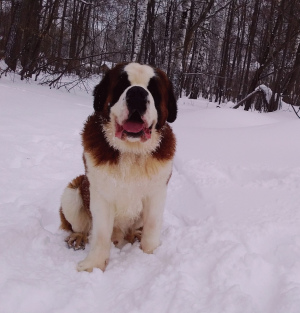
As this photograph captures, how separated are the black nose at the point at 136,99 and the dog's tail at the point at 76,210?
2.64 feet

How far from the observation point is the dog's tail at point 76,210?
2369 mm

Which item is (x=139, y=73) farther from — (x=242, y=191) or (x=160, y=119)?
(x=242, y=191)

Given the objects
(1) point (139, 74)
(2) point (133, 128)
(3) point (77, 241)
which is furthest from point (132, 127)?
(3) point (77, 241)

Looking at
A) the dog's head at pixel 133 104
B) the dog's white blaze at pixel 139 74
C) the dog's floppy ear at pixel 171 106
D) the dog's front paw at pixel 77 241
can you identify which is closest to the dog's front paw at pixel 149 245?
the dog's front paw at pixel 77 241

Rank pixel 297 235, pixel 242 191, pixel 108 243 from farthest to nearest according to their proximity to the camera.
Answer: pixel 242 191
pixel 297 235
pixel 108 243

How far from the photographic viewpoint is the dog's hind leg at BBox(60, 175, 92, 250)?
2332 mm

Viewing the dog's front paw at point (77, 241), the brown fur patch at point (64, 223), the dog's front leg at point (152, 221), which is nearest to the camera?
the dog's front leg at point (152, 221)

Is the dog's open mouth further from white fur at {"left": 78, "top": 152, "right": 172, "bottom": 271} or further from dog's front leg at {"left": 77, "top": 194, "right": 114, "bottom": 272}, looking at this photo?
dog's front leg at {"left": 77, "top": 194, "right": 114, "bottom": 272}

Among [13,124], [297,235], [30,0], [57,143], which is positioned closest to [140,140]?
[297,235]

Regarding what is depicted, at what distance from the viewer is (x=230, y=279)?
5.92 ft

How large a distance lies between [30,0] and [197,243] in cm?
1047

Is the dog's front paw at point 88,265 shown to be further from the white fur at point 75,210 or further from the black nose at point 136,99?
the black nose at point 136,99

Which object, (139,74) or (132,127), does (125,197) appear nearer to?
(132,127)

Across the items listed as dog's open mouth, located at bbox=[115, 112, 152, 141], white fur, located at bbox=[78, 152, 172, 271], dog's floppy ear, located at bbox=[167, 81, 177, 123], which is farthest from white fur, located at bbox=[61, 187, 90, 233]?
dog's floppy ear, located at bbox=[167, 81, 177, 123]
